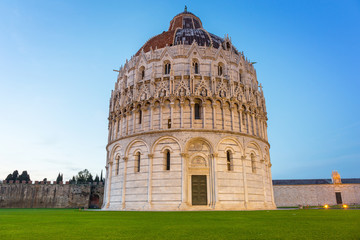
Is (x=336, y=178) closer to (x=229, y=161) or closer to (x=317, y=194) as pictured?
(x=317, y=194)

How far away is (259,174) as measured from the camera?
92.3ft

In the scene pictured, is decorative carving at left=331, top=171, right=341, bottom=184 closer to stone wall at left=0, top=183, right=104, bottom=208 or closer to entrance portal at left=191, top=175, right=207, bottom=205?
entrance portal at left=191, top=175, right=207, bottom=205

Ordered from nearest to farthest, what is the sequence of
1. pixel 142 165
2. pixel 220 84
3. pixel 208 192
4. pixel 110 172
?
pixel 208 192
pixel 142 165
pixel 220 84
pixel 110 172

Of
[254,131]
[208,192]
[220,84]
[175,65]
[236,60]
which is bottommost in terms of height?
[208,192]

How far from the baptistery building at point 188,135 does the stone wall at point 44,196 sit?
2037 centimetres

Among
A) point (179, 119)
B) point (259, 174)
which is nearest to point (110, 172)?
point (179, 119)

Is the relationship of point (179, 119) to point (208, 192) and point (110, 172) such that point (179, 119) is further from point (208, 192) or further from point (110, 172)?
point (110, 172)

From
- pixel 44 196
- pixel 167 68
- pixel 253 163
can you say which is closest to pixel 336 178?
pixel 253 163

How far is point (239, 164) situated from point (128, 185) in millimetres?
11707

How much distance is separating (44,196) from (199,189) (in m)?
35.7

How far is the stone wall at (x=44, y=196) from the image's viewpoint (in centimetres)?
4672

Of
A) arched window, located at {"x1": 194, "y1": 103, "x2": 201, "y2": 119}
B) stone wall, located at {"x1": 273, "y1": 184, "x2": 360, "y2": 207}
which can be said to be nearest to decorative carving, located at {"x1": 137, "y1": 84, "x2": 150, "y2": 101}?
arched window, located at {"x1": 194, "y1": 103, "x2": 201, "y2": 119}

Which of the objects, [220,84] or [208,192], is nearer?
[208,192]

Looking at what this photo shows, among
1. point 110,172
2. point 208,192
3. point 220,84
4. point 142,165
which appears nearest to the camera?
point 208,192
